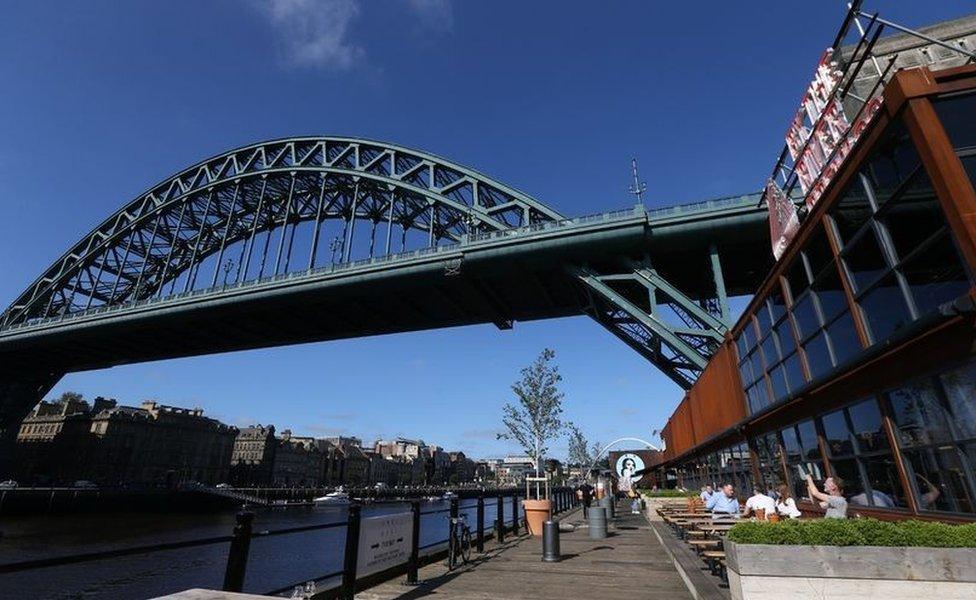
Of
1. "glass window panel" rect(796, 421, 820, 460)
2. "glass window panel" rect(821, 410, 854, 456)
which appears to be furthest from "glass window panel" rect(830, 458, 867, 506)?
"glass window panel" rect(796, 421, 820, 460)

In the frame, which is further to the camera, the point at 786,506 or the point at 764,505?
the point at 764,505

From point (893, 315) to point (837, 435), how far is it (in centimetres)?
240

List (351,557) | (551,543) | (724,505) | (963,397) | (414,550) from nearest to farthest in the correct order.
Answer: (963,397)
(351,557)
(414,550)
(551,543)
(724,505)

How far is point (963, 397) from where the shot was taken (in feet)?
16.7

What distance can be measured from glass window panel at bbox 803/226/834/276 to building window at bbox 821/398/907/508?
2280 millimetres

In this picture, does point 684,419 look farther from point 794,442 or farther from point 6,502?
point 6,502

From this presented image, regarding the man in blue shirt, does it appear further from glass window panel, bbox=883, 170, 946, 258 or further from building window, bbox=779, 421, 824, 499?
glass window panel, bbox=883, 170, 946, 258

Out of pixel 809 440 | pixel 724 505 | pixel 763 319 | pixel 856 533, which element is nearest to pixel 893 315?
pixel 856 533

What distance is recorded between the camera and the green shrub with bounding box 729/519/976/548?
183 inches

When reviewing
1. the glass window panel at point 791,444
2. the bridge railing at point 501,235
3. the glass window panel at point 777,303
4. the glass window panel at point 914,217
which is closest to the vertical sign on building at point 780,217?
the glass window panel at point 777,303

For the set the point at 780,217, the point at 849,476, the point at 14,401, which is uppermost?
the point at 14,401

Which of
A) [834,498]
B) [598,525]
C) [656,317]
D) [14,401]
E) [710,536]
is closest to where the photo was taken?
[834,498]

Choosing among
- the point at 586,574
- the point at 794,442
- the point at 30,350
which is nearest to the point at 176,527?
the point at 30,350

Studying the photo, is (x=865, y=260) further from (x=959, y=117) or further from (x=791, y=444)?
(x=791, y=444)
